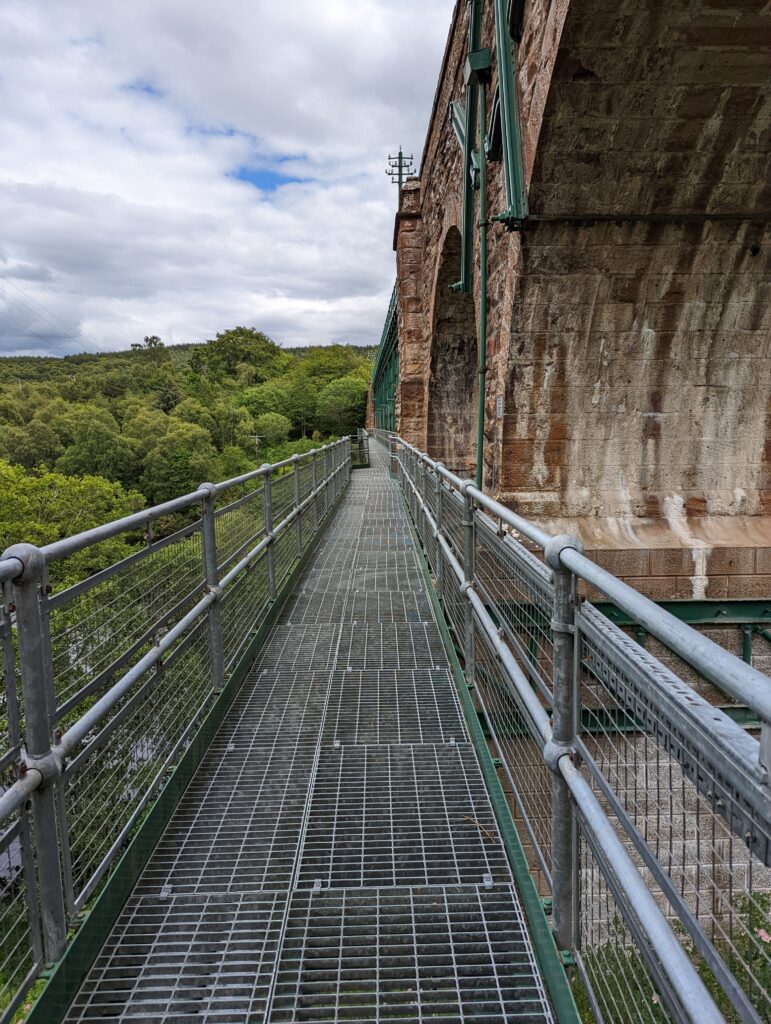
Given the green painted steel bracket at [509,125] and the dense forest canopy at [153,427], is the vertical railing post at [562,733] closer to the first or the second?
the green painted steel bracket at [509,125]

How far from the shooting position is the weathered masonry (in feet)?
18.4

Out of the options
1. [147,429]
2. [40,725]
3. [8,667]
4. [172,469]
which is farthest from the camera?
[147,429]

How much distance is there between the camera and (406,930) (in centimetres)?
228

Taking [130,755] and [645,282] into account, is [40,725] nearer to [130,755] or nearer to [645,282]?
[130,755]

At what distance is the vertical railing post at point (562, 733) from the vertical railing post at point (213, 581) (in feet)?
7.40

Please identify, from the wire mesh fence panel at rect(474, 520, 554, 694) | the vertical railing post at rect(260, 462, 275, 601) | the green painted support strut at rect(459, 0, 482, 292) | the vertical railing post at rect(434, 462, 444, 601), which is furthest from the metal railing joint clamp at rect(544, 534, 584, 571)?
the green painted support strut at rect(459, 0, 482, 292)

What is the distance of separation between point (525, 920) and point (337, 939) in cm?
64

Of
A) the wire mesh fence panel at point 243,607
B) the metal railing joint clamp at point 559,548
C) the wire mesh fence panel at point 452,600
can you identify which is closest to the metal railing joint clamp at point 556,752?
the metal railing joint clamp at point 559,548

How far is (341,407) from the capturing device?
201ft

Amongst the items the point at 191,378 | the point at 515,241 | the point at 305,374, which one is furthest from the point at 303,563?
the point at 191,378

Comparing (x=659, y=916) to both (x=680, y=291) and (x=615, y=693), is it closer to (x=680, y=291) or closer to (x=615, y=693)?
(x=615, y=693)

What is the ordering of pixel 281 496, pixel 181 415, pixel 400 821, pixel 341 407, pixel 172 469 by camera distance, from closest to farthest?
pixel 400 821 → pixel 281 496 → pixel 172 469 → pixel 181 415 → pixel 341 407

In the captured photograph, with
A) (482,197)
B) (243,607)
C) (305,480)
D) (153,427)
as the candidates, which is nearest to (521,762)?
(243,607)

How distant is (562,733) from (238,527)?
3.21 metres
